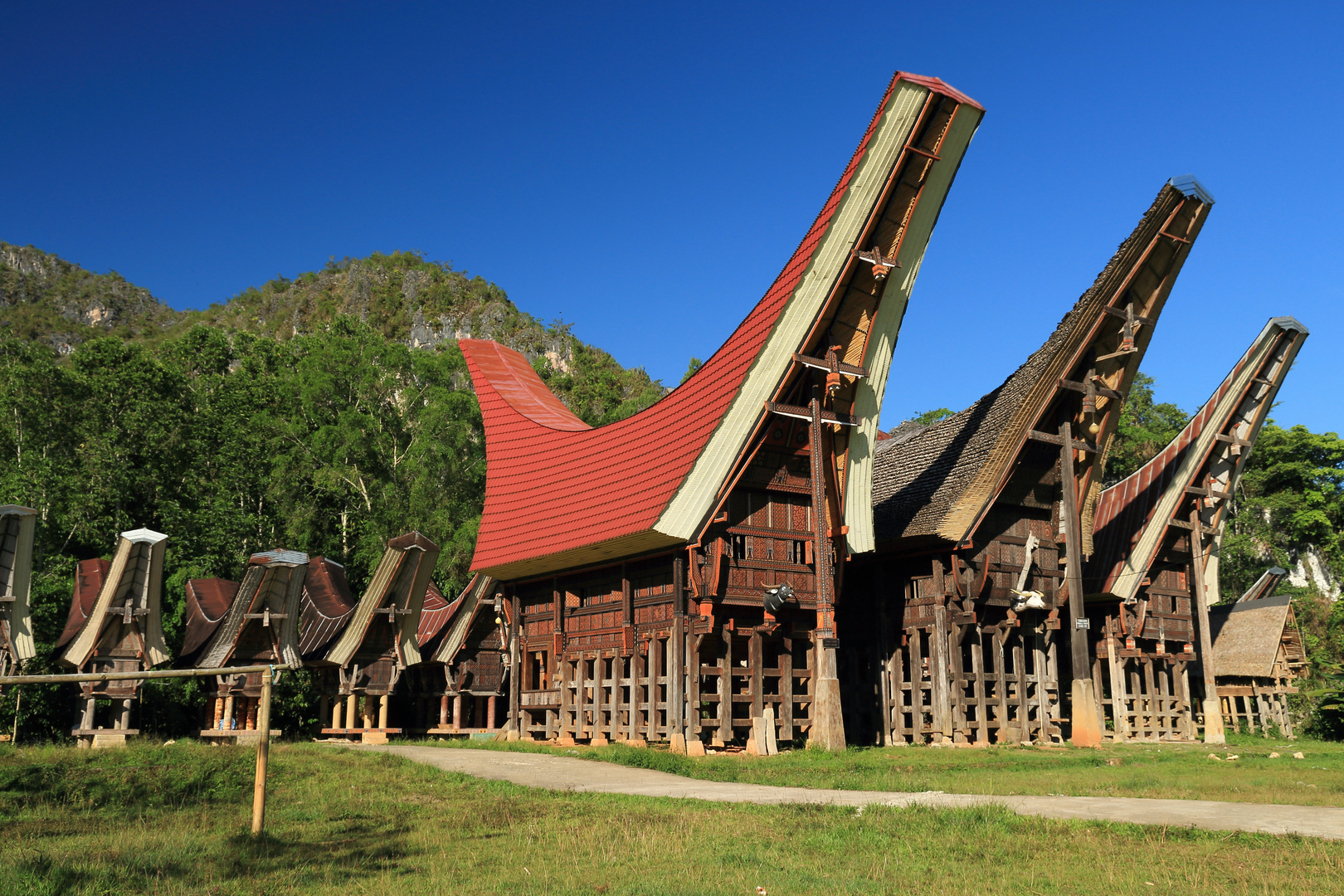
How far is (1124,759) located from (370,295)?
3215 inches

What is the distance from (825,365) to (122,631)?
44.5 feet

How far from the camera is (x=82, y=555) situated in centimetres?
3120

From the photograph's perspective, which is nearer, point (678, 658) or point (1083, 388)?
point (678, 658)

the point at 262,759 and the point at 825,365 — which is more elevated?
the point at 825,365

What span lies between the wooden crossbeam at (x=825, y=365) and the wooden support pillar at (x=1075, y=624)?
5381mm

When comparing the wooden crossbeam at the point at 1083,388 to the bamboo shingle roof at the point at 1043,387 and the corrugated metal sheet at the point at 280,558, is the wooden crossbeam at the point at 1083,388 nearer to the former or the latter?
the bamboo shingle roof at the point at 1043,387

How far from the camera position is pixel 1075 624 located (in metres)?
21.2

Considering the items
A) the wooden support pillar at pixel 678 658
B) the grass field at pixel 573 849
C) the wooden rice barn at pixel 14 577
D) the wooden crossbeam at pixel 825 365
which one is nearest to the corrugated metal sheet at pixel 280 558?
the wooden rice barn at pixel 14 577

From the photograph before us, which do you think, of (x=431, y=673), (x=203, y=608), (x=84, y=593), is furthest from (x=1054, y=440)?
(x=84, y=593)

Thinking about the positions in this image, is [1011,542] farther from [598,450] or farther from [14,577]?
[14,577]

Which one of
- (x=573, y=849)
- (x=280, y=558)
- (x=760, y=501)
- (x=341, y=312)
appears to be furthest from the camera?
(x=341, y=312)

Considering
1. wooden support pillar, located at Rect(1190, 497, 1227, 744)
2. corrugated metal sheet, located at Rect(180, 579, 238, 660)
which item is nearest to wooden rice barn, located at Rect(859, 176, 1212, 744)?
wooden support pillar, located at Rect(1190, 497, 1227, 744)

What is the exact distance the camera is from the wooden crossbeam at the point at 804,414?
1927 cm

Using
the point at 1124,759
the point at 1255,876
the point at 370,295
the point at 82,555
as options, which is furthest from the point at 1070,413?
the point at 370,295
